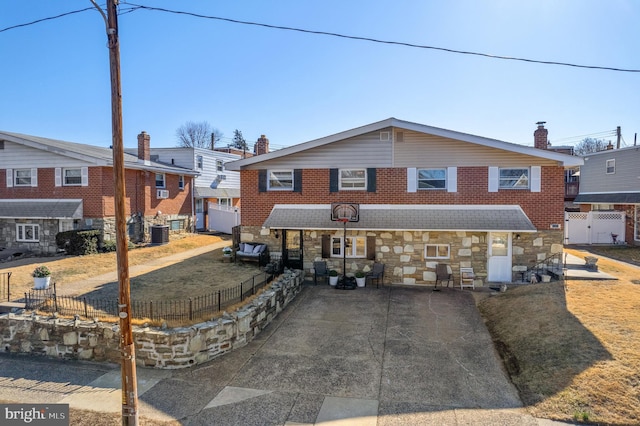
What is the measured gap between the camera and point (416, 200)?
16.1m

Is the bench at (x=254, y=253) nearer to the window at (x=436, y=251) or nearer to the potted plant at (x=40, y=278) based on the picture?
the window at (x=436, y=251)

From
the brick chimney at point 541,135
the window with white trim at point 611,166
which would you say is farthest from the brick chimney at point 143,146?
the window with white trim at point 611,166

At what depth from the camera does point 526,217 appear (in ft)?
49.4

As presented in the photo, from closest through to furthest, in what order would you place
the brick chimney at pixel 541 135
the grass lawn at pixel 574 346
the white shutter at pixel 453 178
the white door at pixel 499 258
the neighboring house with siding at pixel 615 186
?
1. the grass lawn at pixel 574 346
2. the white door at pixel 499 258
3. the white shutter at pixel 453 178
4. the brick chimney at pixel 541 135
5. the neighboring house with siding at pixel 615 186

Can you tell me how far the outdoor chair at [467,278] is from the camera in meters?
15.4

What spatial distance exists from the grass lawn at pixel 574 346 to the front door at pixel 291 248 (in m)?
7.83

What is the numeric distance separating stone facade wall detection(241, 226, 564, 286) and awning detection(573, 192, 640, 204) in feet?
42.6

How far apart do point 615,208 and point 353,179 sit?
68.4ft

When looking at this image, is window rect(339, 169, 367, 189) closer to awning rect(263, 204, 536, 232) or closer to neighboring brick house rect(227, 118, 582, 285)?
neighboring brick house rect(227, 118, 582, 285)

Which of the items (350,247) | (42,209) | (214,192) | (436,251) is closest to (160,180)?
(214,192)

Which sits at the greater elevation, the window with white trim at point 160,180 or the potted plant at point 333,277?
the window with white trim at point 160,180

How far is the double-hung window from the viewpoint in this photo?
21.8 m

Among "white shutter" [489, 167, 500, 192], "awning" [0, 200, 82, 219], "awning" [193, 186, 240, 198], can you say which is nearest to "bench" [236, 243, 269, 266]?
"white shutter" [489, 167, 500, 192]

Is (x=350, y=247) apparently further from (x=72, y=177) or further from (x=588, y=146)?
(x=588, y=146)
